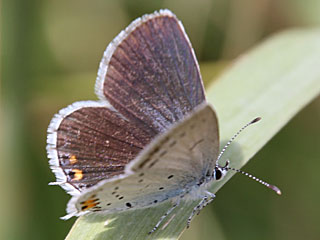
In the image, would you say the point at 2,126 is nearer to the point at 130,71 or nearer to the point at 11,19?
the point at 11,19

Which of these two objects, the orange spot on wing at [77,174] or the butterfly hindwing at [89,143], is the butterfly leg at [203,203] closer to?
the butterfly hindwing at [89,143]

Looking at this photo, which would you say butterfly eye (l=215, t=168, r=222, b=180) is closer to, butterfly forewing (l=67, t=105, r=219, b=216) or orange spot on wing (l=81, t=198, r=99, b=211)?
butterfly forewing (l=67, t=105, r=219, b=216)

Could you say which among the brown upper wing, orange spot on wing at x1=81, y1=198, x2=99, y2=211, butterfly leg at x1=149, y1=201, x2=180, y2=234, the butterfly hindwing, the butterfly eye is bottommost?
butterfly leg at x1=149, y1=201, x2=180, y2=234

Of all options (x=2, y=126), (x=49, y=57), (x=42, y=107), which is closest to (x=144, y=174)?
(x=2, y=126)

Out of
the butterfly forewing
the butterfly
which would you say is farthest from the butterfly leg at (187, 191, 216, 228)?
the butterfly forewing

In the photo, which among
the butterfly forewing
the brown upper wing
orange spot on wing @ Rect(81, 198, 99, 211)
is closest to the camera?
the butterfly forewing

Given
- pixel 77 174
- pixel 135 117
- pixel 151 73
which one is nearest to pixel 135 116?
pixel 135 117
